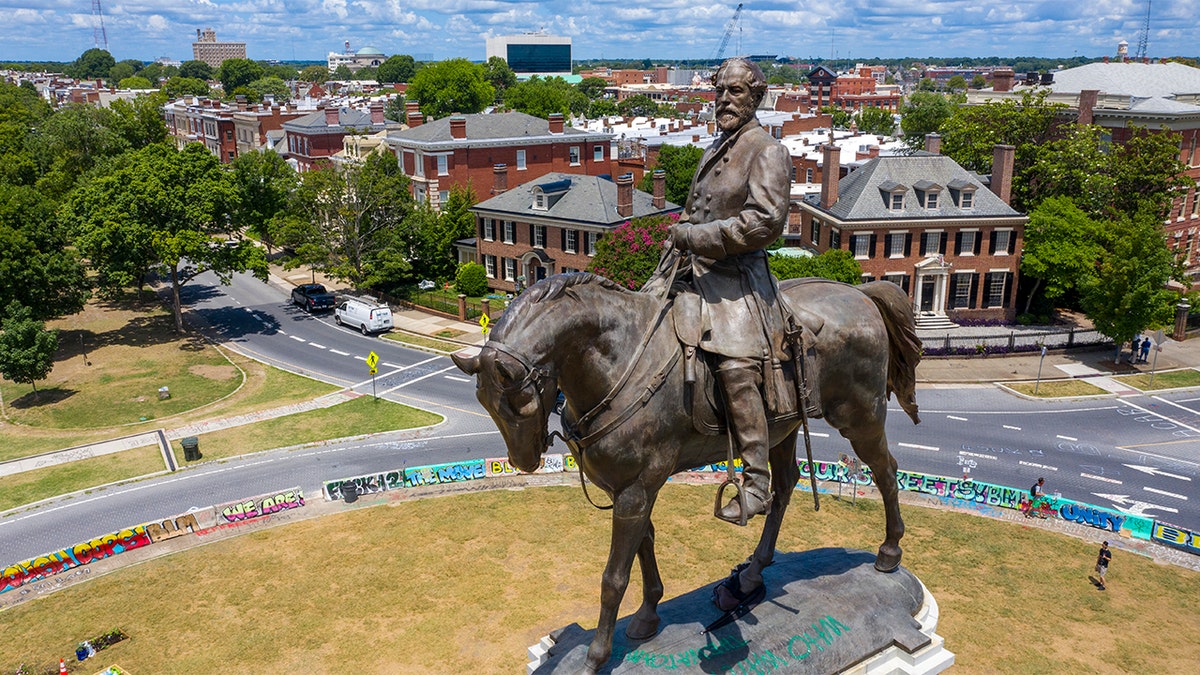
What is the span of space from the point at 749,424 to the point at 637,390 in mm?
1868

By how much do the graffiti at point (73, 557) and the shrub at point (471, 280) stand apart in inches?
1496

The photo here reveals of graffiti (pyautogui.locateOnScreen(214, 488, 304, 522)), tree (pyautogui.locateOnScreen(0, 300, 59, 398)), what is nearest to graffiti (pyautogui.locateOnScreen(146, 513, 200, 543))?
graffiti (pyautogui.locateOnScreen(214, 488, 304, 522))

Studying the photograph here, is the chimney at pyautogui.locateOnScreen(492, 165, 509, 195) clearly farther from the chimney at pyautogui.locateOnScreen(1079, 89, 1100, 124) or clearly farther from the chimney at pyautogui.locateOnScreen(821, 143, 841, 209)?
the chimney at pyautogui.locateOnScreen(1079, 89, 1100, 124)

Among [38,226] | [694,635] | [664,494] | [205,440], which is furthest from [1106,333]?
[38,226]

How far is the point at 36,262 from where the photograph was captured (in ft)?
147

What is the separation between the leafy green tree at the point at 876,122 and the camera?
415 feet

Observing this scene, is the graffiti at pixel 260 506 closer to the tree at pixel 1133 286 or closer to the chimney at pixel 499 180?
the chimney at pixel 499 180

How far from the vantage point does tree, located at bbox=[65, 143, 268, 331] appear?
158 feet

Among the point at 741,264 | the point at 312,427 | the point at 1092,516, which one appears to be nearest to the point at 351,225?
the point at 312,427

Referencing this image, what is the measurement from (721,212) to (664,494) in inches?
694

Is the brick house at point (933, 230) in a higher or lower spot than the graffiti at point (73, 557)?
higher

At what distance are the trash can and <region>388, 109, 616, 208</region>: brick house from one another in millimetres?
40393

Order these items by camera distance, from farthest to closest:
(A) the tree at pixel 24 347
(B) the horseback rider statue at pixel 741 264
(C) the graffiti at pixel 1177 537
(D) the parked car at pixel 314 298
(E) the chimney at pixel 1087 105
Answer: (E) the chimney at pixel 1087 105 → (D) the parked car at pixel 314 298 → (A) the tree at pixel 24 347 → (C) the graffiti at pixel 1177 537 → (B) the horseback rider statue at pixel 741 264

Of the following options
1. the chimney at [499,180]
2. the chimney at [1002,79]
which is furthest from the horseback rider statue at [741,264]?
the chimney at [1002,79]
